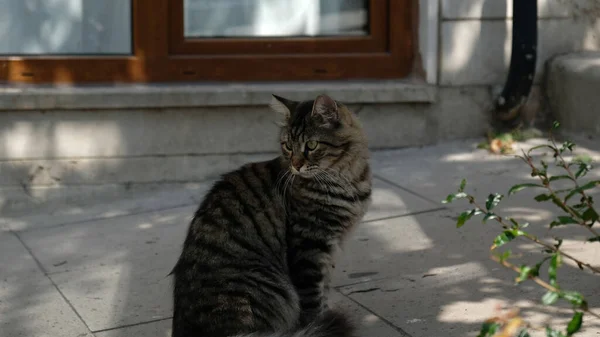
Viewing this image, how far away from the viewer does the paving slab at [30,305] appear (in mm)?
4330

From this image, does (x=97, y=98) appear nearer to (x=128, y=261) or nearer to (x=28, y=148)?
(x=28, y=148)

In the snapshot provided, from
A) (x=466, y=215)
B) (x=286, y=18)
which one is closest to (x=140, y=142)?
(x=286, y=18)

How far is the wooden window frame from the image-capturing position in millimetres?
6758

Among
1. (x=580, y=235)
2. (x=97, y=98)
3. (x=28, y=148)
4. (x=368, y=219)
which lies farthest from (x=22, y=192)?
(x=580, y=235)

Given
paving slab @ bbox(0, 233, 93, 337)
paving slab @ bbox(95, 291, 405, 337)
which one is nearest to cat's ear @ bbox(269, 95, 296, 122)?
paving slab @ bbox(95, 291, 405, 337)

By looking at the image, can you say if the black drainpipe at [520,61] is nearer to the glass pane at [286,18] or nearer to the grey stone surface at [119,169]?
the glass pane at [286,18]

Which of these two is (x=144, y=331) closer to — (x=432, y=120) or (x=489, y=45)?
(x=432, y=120)

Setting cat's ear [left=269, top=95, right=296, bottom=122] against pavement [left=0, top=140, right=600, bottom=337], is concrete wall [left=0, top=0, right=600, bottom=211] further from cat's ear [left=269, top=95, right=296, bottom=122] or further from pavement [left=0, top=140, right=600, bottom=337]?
cat's ear [left=269, top=95, right=296, bottom=122]

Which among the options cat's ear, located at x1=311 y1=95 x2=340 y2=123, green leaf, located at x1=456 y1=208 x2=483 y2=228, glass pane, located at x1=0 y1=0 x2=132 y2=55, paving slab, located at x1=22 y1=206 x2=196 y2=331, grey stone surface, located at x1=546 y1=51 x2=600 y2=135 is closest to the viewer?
green leaf, located at x1=456 y1=208 x2=483 y2=228

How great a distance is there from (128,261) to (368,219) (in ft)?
4.86

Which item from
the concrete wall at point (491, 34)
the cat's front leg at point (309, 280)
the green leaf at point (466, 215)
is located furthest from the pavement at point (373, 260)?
the green leaf at point (466, 215)

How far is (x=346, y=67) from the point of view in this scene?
7043 millimetres

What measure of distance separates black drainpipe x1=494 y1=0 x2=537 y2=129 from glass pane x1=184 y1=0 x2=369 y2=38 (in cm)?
114

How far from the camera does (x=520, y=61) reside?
22.0 feet
